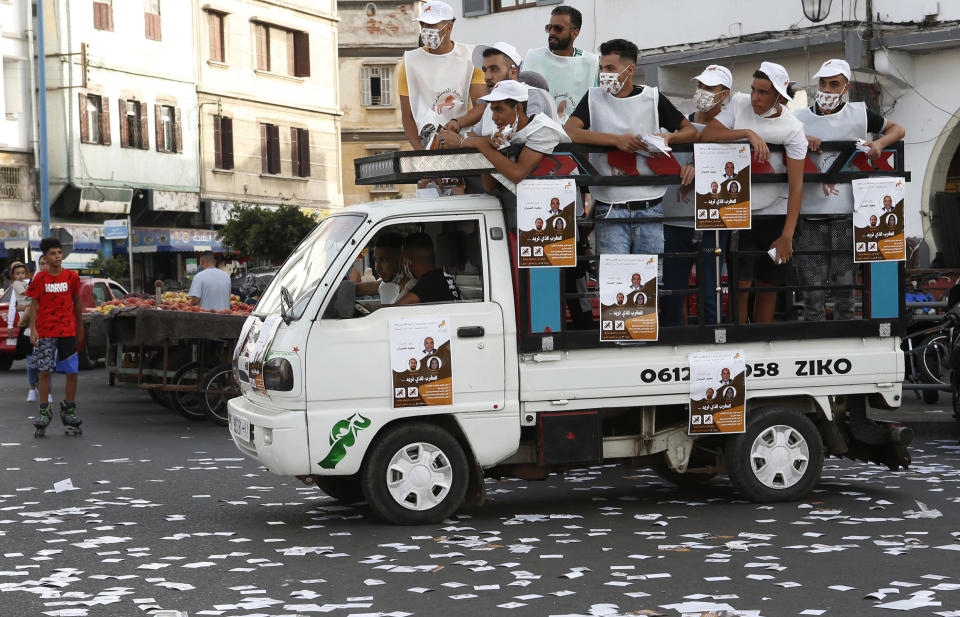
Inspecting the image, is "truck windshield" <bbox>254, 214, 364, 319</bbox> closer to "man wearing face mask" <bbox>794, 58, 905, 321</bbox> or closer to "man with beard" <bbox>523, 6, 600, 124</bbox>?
"man with beard" <bbox>523, 6, 600, 124</bbox>

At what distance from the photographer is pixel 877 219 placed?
30.5 ft

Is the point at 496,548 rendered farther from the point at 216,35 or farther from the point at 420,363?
the point at 216,35

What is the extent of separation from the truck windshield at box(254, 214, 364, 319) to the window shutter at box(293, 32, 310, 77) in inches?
1727

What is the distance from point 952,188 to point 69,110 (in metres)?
27.8

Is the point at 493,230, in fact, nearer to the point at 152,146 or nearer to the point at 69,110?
the point at 69,110

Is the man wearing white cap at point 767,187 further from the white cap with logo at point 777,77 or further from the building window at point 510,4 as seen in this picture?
the building window at point 510,4

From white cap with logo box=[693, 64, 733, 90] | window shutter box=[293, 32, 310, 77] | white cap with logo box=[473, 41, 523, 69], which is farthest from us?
window shutter box=[293, 32, 310, 77]

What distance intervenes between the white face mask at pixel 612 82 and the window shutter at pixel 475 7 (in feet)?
49.7

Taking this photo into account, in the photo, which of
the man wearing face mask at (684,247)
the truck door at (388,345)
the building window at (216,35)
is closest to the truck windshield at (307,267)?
the truck door at (388,345)

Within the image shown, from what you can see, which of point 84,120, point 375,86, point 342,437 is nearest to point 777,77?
point 342,437

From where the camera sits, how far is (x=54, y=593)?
22.2 feet

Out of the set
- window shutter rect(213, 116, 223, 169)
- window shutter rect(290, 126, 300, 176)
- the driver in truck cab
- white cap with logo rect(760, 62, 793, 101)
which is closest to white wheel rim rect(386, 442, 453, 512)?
the driver in truck cab

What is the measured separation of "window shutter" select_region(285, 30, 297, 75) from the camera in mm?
51562

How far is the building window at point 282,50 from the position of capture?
164ft
